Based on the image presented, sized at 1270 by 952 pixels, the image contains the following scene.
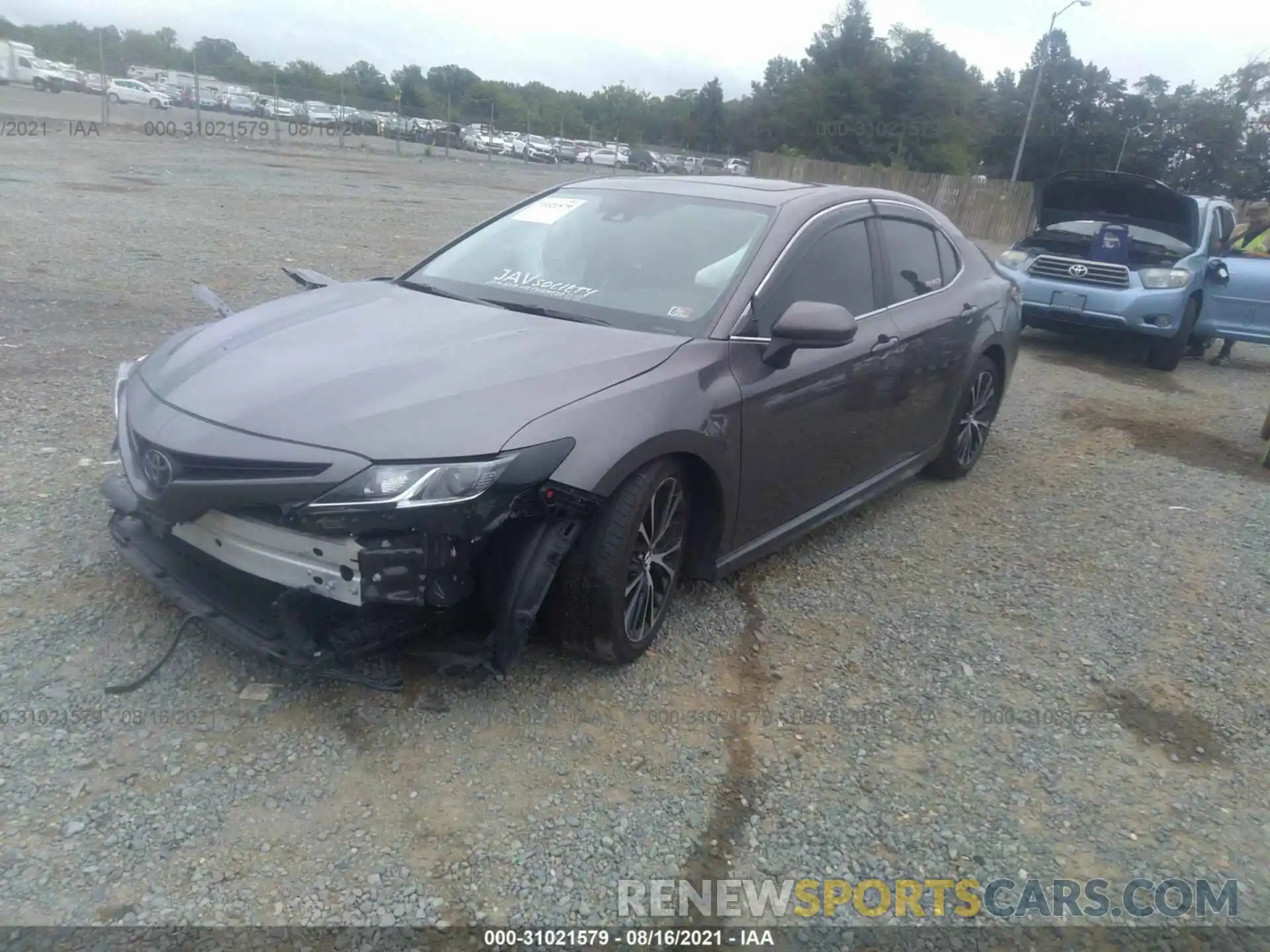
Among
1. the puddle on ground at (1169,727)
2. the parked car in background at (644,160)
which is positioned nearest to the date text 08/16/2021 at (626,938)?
the puddle on ground at (1169,727)

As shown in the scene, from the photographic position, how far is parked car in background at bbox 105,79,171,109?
43562 mm

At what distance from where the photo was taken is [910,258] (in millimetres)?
4980

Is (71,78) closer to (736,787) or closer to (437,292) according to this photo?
(437,292)

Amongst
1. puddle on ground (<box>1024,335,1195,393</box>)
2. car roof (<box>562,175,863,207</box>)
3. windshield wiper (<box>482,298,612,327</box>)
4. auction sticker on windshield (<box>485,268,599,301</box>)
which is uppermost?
car roof (<box>562,175,863,207</box>)

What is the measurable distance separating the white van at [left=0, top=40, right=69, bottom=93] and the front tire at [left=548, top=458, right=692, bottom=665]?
55.6 metres

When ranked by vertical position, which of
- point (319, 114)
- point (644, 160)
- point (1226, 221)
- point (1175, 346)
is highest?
point (1226, 221)

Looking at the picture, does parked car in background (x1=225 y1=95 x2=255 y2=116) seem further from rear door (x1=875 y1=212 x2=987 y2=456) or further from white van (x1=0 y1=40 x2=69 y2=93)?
rear door (x1=875 y1=212 x2=987 y2=456)

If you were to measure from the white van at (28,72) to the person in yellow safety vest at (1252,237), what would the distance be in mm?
52805

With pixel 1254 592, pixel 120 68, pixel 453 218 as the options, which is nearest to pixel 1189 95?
pixel 453 218

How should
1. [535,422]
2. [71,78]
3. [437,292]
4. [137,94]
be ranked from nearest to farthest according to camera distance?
[535,422], [437,292], [137,94], [71,78]

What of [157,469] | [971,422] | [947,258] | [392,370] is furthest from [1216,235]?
[157,469]

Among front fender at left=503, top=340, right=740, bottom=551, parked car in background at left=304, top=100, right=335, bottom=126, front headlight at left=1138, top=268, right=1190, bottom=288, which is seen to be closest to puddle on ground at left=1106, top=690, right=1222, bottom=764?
front fender at left=503, top=340, right=740, bottom=551

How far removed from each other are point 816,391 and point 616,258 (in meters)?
1.00

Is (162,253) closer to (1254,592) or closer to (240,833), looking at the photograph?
(240,833)
